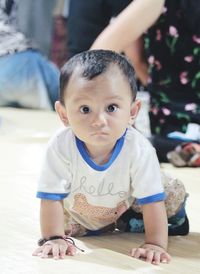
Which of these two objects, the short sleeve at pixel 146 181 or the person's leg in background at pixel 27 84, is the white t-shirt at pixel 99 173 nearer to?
the short sleeve at pixel 146 181

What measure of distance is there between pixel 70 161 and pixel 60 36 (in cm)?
319

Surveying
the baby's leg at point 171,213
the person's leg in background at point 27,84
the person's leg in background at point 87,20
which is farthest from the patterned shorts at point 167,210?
the person's leg in background at point 27,84

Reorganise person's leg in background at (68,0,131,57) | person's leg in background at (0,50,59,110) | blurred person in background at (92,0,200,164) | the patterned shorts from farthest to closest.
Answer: person's leg in background at (0,50,59,110)
person's leg in background at (68,0,131,57)
blurred person in background at (92,0,200,164)
the patterned shorts

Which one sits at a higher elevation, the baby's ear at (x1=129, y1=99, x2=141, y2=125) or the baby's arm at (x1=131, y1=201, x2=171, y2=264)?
the baby's ear at (x1=129, y1=99, x2=141, y2=125)

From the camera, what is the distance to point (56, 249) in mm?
1161

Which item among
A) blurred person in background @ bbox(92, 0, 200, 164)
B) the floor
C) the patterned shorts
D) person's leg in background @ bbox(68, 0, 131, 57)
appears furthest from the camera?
person's leg in background @ bbox(68, 0, 131, 57)

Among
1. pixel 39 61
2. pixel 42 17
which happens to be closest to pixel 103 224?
pixel 39 61

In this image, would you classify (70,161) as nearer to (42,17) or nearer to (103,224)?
(103,224)

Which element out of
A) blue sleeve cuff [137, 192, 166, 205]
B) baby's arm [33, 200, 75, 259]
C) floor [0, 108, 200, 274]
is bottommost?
floor [0, 108, 200, 274]

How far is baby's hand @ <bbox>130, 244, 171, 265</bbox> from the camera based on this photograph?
3.80ft

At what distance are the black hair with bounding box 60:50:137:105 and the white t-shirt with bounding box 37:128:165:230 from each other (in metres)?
0.08

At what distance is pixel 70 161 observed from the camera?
46.9 inches

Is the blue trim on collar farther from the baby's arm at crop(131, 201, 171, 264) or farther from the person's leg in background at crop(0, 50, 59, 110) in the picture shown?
the person's leg in background at crop(0, 50, 59, 110)

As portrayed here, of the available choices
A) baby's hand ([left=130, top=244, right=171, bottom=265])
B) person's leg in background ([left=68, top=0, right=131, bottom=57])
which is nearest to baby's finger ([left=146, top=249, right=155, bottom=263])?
baby's hand ([left=130, top=244, right=171, bottom=265])
